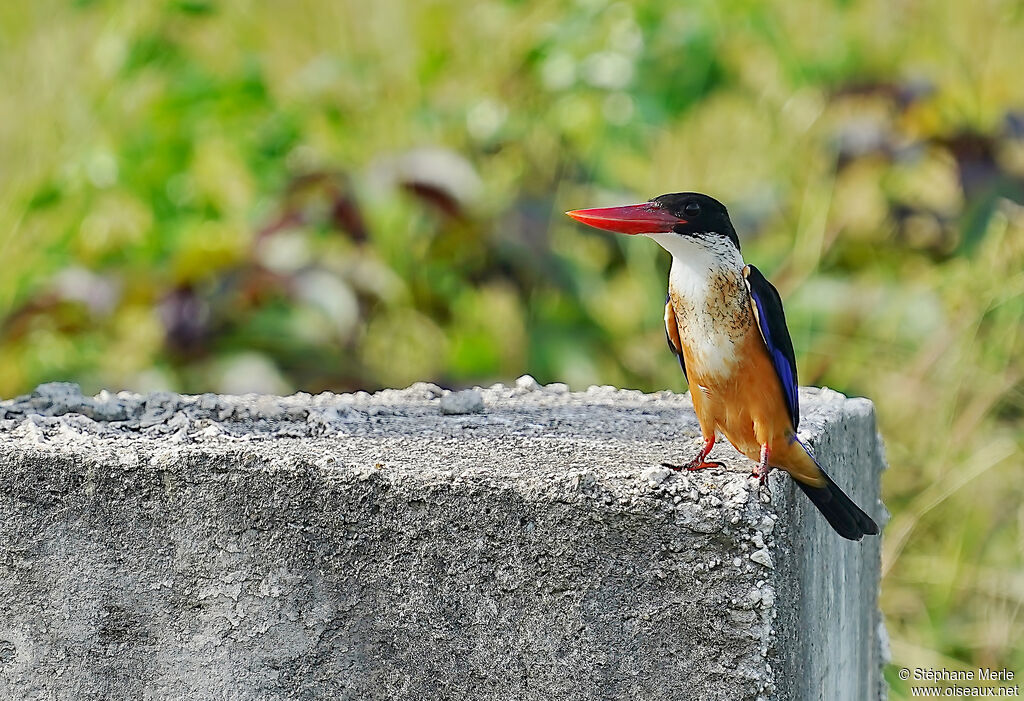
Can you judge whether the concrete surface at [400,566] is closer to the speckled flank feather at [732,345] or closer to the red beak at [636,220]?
the speckled flank feather at [732,345]

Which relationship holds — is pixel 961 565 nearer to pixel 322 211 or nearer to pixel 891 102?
pixel 891 102

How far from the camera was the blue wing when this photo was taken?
1.13 metres

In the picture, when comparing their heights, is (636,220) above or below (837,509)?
above

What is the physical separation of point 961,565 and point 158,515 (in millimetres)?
1925

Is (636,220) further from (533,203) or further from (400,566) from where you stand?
(533,203)

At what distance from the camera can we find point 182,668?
122 centimetres

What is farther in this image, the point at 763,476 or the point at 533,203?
the point at 533,203

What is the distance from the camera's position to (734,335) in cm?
113

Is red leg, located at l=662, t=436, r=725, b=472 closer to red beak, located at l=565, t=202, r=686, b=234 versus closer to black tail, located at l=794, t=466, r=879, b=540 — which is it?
black tail, located at l=794, t=466, r=879, b=540

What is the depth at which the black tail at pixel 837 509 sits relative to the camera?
3.68 feet

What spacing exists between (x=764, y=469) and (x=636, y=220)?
10.5 inches

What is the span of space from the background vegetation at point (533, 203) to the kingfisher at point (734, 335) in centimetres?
149

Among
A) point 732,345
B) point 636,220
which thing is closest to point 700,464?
point 732,345

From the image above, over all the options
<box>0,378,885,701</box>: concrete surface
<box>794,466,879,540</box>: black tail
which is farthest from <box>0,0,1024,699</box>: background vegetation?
<box>794,466,879,540</box>: black tail
